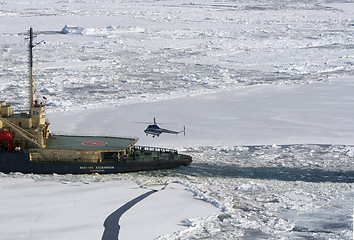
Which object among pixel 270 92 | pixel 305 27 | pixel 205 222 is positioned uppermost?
pixel 305 27

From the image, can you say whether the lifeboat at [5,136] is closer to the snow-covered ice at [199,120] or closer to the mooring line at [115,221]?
the snow-covered ice at [199,120]

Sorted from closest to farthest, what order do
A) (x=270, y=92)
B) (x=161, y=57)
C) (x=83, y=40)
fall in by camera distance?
(x=270, y=92)
(x=161, y=57)
(x=83, y=40)

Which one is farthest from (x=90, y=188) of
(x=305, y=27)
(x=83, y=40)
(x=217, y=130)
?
(x=305, y=27)

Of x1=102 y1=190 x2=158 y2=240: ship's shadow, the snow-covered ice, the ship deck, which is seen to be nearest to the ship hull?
the snow-covered ice

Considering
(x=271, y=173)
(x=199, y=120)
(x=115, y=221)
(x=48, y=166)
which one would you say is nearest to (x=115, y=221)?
(x=115, y=221)

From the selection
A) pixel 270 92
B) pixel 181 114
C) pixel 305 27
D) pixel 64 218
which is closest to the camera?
pixel 64 218

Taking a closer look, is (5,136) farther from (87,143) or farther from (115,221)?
(115,221)

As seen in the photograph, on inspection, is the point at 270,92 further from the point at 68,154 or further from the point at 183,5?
the point at 183,5

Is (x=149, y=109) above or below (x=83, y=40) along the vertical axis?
below
